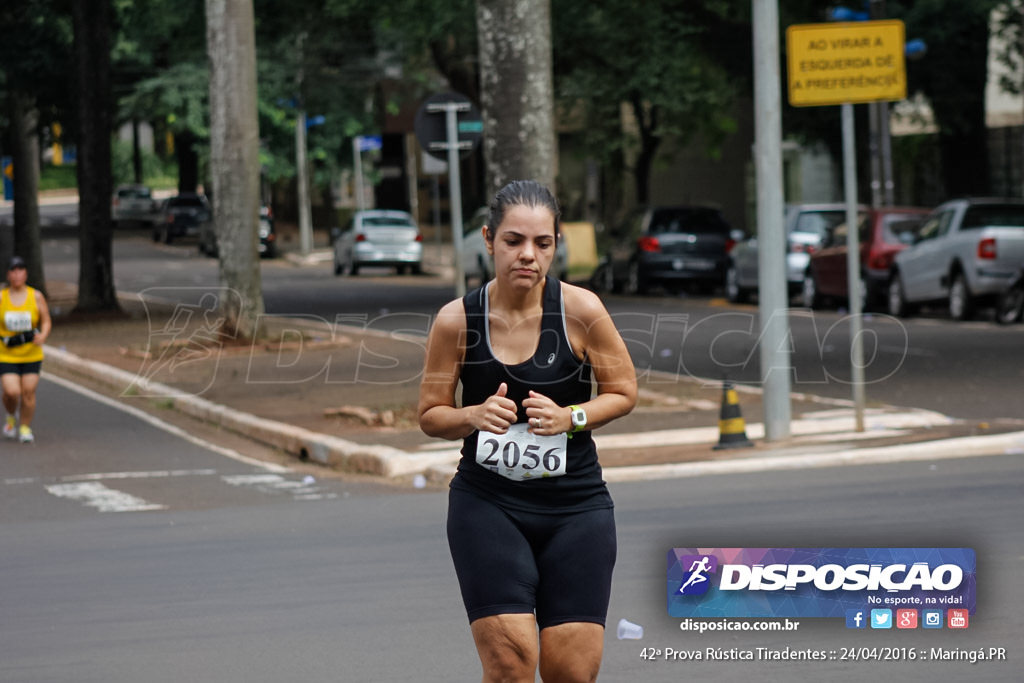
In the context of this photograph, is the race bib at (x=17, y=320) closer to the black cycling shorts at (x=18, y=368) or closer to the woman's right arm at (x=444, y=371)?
the black cycling shorts at (x=18, y=368)

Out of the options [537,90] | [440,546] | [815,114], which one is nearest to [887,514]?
[440,546]

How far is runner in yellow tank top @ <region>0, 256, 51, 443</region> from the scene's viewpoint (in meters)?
16.7

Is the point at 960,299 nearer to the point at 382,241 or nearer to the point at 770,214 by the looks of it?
the point at 770,214

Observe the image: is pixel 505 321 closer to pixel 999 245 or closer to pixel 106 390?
pixel 106 390

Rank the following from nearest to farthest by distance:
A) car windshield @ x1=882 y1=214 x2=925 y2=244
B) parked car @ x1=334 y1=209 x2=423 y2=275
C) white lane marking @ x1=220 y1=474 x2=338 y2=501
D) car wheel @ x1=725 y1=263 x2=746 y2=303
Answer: white lane marking @ x1=220 y1=474 x2=338 y2=501 < car windshield @ x1=882 y1=214 x2=925 y2=244 < car wheel @ x1=725 y1=263 x2=746 y2=303 < parked car @ x1=334 y1=209 x2=423 y2=275

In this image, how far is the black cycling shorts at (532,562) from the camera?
493cm

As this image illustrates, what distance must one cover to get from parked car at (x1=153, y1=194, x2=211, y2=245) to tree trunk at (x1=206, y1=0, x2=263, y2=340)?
4202cm

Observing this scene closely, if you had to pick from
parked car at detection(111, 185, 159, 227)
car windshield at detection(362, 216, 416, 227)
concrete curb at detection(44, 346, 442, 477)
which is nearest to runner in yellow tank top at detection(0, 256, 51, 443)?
concrete curb at detection(44, 346, 442, 477)

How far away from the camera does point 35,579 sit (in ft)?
31.9

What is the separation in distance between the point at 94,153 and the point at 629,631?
26.1 metres

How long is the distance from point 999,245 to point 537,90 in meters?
11.3

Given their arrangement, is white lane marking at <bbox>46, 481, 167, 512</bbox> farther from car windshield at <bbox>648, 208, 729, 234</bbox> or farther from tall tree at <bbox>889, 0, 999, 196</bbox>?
car windshield at <bbox>648, 208, 729, 234</bbox>

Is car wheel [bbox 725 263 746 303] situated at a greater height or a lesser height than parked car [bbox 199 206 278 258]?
lesser

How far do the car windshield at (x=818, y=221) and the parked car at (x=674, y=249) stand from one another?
90.7 inches
